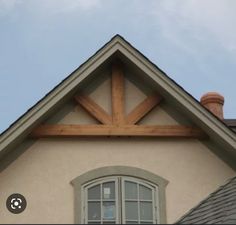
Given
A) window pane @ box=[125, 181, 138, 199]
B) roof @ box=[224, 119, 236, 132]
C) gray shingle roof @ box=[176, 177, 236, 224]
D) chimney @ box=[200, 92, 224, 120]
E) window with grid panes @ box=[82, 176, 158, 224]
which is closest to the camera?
gray shingle roof @ box=[176, 177, 236, 224]

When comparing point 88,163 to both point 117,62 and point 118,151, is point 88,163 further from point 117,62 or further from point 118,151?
point 117,62

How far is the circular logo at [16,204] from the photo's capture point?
451 inches

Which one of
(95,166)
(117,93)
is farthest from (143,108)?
(95,166)

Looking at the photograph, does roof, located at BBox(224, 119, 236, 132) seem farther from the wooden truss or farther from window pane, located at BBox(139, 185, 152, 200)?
A: window pane, located at BBox(139, 185, 152, 200)

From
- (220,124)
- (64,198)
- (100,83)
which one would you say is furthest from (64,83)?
(220,124)

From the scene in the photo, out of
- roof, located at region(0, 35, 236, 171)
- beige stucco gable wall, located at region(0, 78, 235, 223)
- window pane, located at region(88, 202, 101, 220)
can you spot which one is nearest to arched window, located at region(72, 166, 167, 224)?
window pane, located at region(88, 202, 101, 220)

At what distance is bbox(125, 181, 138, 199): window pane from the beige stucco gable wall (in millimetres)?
363

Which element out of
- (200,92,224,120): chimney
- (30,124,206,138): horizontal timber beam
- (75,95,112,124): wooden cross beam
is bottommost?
(30,124,206,138): horizontal timber beam

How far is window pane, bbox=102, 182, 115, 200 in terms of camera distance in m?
11.6

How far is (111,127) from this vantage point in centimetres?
1190

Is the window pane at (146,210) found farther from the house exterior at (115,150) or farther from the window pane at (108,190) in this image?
the window pane at (108,190)

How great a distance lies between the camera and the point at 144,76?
1212 cm

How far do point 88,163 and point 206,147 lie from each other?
6.78ft

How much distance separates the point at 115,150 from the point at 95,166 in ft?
1.47
